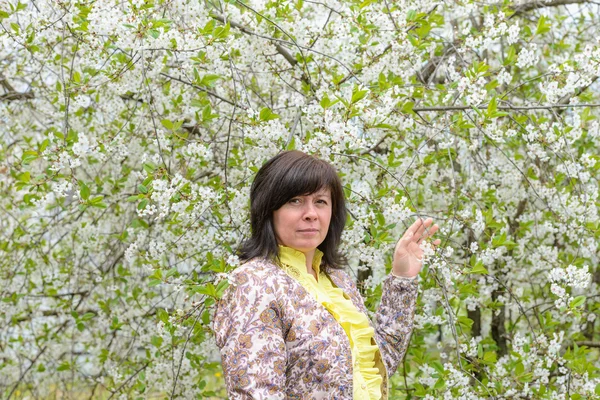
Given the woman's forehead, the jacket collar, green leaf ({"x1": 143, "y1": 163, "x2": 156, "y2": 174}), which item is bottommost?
the jacket collar

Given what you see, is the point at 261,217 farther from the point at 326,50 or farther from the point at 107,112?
the point at 107,112

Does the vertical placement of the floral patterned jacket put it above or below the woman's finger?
below

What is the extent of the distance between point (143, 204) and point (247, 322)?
34.6 inches

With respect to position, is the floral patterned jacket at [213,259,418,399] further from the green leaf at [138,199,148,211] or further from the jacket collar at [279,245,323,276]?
the green leaf at [138,199,148,211]

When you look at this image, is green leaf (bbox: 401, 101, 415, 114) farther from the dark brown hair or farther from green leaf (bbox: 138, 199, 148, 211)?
green leaf (bbox: 138, 199, 148, 211)

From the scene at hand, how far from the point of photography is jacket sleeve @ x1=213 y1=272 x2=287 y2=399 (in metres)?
1.65

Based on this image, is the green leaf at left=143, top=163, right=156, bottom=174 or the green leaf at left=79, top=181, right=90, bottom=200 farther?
the green leaf at left=79, top=181, right=90, bottom=200

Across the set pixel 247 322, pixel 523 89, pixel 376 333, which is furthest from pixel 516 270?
pixel 247 322

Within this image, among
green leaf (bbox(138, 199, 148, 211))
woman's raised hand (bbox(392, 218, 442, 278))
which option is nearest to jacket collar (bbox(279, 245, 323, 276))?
woman's raised hand (bbox(392, 218, 442, 278))

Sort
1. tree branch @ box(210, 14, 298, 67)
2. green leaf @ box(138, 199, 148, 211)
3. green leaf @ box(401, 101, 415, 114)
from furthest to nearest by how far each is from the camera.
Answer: tree branch @ box(210, 14, 298, 67), green leaf @ box(401, 101, 415, 114), green leaf @ box(138, 199, 148, 211)

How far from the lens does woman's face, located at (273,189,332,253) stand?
196cm

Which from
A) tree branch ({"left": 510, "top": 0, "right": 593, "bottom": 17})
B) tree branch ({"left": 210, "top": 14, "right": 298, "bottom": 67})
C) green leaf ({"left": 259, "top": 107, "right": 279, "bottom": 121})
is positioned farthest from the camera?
tree branch ({"left": 510, "top": 0, "right": 593, "bottom": 17})

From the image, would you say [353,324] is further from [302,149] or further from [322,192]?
[302,149]

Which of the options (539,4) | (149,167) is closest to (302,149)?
(149,167)
